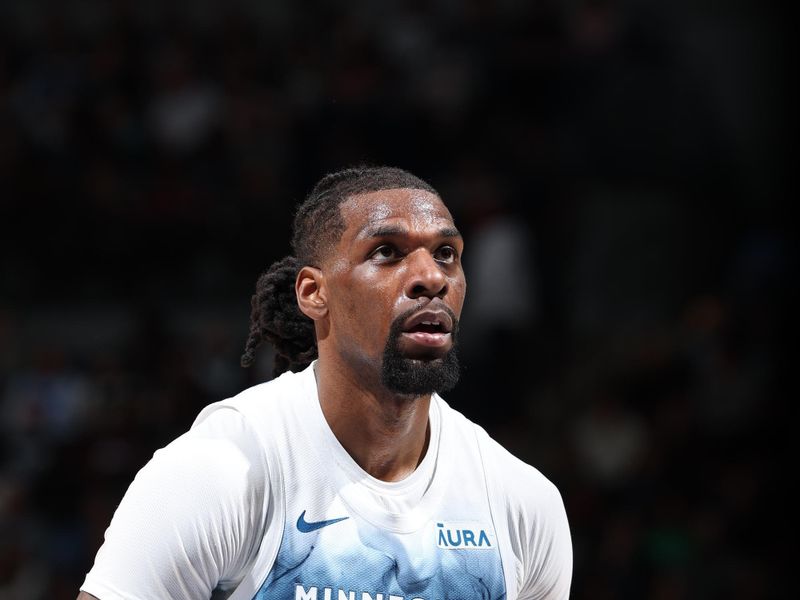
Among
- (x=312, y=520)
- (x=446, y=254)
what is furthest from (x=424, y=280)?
(x=312, y=520)

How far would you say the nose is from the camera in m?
3.14

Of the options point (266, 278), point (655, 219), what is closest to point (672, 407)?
point (655, 219)

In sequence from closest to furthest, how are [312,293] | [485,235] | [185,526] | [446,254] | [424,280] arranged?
[185,526] → [424,280] → [446,254] → [312,293] → [485,235]

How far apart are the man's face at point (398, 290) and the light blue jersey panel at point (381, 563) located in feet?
1.18

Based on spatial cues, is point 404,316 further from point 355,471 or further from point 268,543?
point 268,543

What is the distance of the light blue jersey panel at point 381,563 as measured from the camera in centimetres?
300

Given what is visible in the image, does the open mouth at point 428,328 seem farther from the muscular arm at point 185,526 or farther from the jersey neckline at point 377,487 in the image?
the muscular arm at point 185,526

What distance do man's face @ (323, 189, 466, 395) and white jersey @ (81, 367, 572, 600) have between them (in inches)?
9.7

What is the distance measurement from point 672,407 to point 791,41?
158 inches

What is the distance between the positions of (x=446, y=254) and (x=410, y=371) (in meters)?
0.33

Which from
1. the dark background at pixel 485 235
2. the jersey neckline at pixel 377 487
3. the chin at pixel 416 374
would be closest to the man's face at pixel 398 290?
the chin at pixel 416 374

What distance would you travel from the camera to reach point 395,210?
10.6 ft

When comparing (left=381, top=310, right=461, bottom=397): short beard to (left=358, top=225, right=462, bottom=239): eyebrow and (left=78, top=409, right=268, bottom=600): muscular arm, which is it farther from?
(left=78, top=409, right=268, bottom=600): muscular arm

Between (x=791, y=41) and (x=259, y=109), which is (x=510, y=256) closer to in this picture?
(x=259, y=109)
